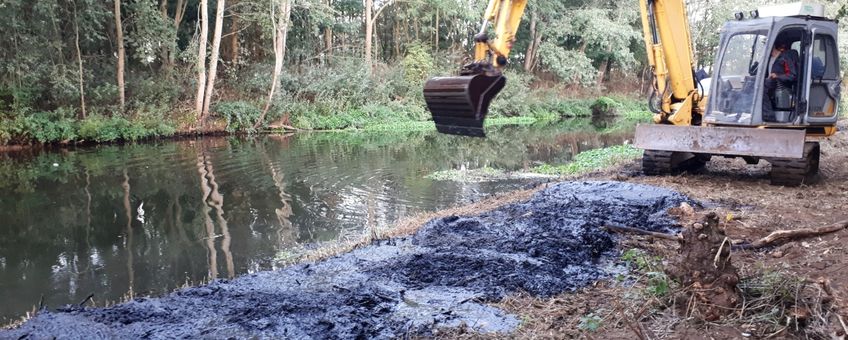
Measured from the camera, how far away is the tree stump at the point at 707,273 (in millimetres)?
3783

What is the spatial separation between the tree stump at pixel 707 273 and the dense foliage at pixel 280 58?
31.3ft

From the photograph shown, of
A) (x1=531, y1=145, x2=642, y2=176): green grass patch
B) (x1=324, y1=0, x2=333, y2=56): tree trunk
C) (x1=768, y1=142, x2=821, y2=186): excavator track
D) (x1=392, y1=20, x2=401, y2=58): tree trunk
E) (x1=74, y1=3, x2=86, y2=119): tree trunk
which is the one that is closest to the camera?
(x1=768, y1=142, x2=821, y2=186): excavator track

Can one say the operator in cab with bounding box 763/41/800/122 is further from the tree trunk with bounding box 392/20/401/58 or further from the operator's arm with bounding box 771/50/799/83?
the tree trunk with bounding box 392/20/401/58

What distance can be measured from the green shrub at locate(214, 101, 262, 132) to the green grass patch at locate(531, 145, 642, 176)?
1368 cm

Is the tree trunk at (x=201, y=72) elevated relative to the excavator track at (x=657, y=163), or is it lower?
elevated

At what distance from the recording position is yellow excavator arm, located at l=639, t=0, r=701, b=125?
Answer: 33.0 feet

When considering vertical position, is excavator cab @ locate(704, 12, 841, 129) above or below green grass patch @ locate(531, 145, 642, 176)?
above

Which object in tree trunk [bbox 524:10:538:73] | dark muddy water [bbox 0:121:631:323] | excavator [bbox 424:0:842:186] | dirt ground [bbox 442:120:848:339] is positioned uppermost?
tree trunk [bbox 524:10:538:73]

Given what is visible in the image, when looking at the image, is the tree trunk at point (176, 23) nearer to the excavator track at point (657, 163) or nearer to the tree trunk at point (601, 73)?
the excavator track at point (657, 163)

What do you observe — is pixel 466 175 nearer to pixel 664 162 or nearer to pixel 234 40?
pixel 664 162

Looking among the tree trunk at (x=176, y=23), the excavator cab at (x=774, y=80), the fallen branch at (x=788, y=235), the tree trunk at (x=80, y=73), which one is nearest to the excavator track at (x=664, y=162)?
the excavator cab at (x=774, y=80)

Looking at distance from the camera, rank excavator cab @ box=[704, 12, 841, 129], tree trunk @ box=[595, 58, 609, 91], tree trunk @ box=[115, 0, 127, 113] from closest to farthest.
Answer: excavator cab @ box=[704, 12, 841, 129] < tree trunk @ box=[115, 0, 127, 113] < tree trunk @ box=[595, 58, 609, 91]

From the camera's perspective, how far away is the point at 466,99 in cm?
613

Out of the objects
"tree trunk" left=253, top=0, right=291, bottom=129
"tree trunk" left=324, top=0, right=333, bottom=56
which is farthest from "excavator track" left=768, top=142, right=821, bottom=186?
"tree trunk" left=324, top=0, right=333, bottom=56
